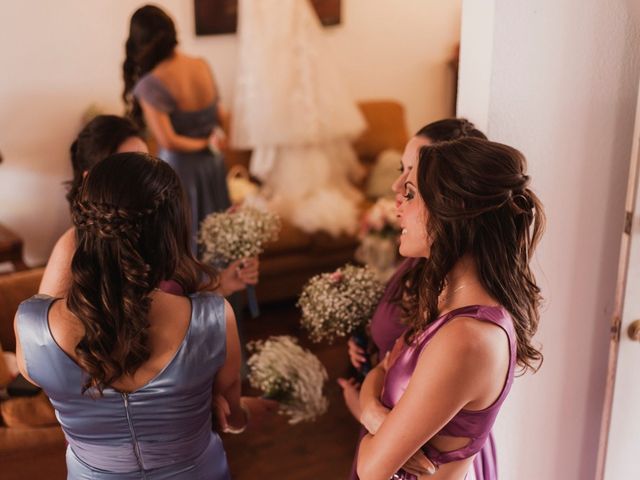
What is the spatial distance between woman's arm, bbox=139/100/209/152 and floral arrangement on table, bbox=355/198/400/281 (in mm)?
1164

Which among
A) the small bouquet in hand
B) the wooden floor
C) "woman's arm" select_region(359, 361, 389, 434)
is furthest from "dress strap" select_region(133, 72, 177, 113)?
"woman's arm" select_region(359, 361, 389, 434)

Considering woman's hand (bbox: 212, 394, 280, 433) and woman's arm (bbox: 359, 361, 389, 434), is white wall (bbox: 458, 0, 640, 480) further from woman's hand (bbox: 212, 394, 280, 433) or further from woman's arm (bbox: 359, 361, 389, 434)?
woman's hand (bbox: 212, 394, 280, 433)

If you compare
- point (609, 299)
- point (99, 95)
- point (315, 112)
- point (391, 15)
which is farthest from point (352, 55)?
point (609, 299)

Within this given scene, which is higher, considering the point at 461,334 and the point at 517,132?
the point at 517,132

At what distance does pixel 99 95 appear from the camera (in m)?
4.93

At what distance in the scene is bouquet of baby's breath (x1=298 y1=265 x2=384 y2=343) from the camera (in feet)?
7.22

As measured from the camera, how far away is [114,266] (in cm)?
156

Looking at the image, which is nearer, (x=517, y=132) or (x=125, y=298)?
(x=125, y=298)

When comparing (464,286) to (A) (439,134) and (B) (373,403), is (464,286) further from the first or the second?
(A) (439,134)

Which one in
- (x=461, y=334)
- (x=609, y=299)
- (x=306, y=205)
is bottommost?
(x=306, y=205)

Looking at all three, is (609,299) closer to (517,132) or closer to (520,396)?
(520,396)

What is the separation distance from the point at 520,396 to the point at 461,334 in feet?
2.95

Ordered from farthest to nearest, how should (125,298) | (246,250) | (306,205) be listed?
(306,205), (246,250), (125,298)

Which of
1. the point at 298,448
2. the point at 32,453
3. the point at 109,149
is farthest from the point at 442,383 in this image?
the point at 298,448
